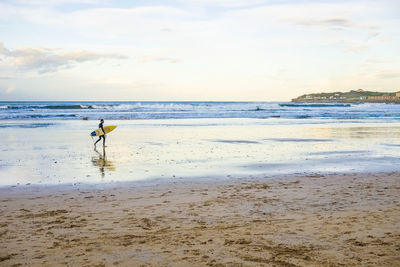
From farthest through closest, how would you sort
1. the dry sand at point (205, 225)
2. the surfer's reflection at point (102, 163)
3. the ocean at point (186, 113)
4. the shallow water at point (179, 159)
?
the ocean at point (186, 113)
the surfer's reflection at point (102, 163)
the shallow water at point (179, 159)
the dry sand at point (205, 225)

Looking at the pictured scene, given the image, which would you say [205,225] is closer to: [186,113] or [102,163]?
[102,163]

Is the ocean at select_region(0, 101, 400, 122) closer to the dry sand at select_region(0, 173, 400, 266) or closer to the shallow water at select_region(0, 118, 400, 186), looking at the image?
the shallow water at select_region(0, 118, 400, 186)

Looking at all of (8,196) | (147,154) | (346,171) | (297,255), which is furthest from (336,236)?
(147,154)

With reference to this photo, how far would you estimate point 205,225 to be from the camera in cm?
611

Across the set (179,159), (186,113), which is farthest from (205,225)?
(186,113)

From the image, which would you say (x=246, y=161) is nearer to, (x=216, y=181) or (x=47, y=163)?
(x=216, y=181)

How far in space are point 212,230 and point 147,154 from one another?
344 inches

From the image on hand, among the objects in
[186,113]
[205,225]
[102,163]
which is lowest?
[205,225]

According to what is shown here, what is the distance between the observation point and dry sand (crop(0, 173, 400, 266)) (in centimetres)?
483

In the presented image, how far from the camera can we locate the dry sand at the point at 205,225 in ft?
15.9

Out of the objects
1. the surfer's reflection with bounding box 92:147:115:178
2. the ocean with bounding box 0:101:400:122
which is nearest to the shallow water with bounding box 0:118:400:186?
the surfer's reflection with bounding box 92:147:115:178

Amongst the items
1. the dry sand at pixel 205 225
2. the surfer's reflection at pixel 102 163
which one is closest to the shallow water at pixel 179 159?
the surfer's reflection at pixel 102 163

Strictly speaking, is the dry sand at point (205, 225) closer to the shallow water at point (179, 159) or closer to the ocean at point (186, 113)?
the shallow water at point (179, 159)

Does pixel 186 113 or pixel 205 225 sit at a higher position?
pixel 186 113
